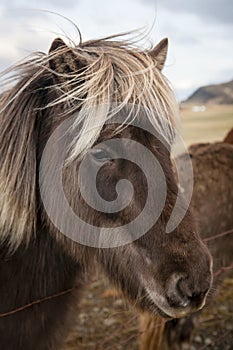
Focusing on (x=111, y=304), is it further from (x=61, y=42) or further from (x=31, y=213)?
(x=61, y=42)

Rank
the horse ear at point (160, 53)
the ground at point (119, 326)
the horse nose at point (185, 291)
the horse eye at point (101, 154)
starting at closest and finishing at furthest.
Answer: the horse nose at point (185, 291) < the horse eye at point (101, 154) < the horse ear at point (160, 53) < the ground at point (119, 326)

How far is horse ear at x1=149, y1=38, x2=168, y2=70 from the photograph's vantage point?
2.38m

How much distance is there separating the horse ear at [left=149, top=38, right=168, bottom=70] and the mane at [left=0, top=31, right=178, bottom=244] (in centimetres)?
19

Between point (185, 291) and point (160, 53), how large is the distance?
1317 mm

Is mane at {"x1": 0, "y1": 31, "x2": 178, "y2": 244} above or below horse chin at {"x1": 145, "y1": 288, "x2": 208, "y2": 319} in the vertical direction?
above

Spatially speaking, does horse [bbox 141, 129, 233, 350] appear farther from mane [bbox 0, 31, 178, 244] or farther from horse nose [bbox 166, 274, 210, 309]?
horse nose [bbox 166, 274, 210, 309]

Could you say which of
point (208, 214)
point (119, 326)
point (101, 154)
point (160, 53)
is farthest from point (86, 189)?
point (119, 326)

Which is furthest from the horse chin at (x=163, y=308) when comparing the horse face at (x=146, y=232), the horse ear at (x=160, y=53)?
the horse ear at (x=160, y=53)

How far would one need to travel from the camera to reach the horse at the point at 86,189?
72.9 inches

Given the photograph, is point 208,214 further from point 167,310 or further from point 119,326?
point 167,310

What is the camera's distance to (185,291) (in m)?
1.76

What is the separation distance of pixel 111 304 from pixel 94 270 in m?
3.05

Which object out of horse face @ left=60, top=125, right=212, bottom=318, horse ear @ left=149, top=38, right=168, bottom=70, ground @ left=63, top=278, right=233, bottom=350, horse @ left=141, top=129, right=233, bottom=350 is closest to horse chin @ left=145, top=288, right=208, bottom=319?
horse face @ left=60, top=125, right=212, bottom=318

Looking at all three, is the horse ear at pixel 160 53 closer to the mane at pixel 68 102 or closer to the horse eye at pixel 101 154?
the mane at pixel 68 102
